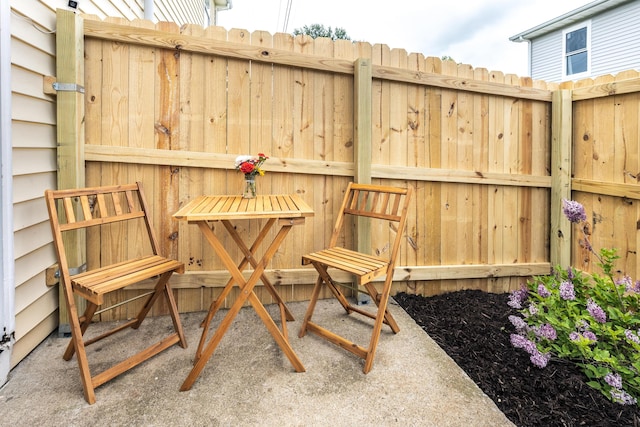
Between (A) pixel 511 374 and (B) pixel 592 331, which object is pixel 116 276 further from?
(B) pixel 592 331

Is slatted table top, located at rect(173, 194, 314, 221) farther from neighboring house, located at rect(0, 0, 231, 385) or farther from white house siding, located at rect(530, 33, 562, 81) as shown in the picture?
white house siding, located at rect(530, 33, 562, 81)

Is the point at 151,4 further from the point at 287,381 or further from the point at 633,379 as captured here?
the point at 633,379

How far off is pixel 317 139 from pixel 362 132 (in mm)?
350

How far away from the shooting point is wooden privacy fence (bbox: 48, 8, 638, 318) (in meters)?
2.10

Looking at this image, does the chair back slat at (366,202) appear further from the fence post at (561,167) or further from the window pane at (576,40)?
the window pane at (576,40)

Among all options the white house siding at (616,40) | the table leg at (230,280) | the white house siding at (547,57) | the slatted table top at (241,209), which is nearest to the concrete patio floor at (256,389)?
the table leg at (230,280)

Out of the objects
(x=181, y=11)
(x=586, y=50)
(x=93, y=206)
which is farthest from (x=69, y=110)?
(x=586, y=50)

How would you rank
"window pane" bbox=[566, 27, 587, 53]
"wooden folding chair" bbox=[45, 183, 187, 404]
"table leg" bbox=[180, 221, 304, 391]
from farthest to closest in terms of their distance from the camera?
"window pane" bbox=[566, 27, 587, 53], "table leg" bbox=[180, 221, 304, 391], "wooden folding chair" bbox=[45, 183, 187, 404]

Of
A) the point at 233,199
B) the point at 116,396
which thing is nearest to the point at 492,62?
the point at 233,199

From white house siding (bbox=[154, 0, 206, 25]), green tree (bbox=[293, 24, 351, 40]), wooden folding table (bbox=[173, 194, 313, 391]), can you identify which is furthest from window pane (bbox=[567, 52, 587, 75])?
green tree (bbox=[293, 24, 351, 40])

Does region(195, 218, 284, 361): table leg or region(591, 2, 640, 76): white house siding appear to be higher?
region(591, 2, 640, 76): white house siding

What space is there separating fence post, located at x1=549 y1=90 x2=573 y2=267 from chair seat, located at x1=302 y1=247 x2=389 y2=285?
78.3 inches

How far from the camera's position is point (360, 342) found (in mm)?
1938

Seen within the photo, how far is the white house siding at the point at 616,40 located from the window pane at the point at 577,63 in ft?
0.65
